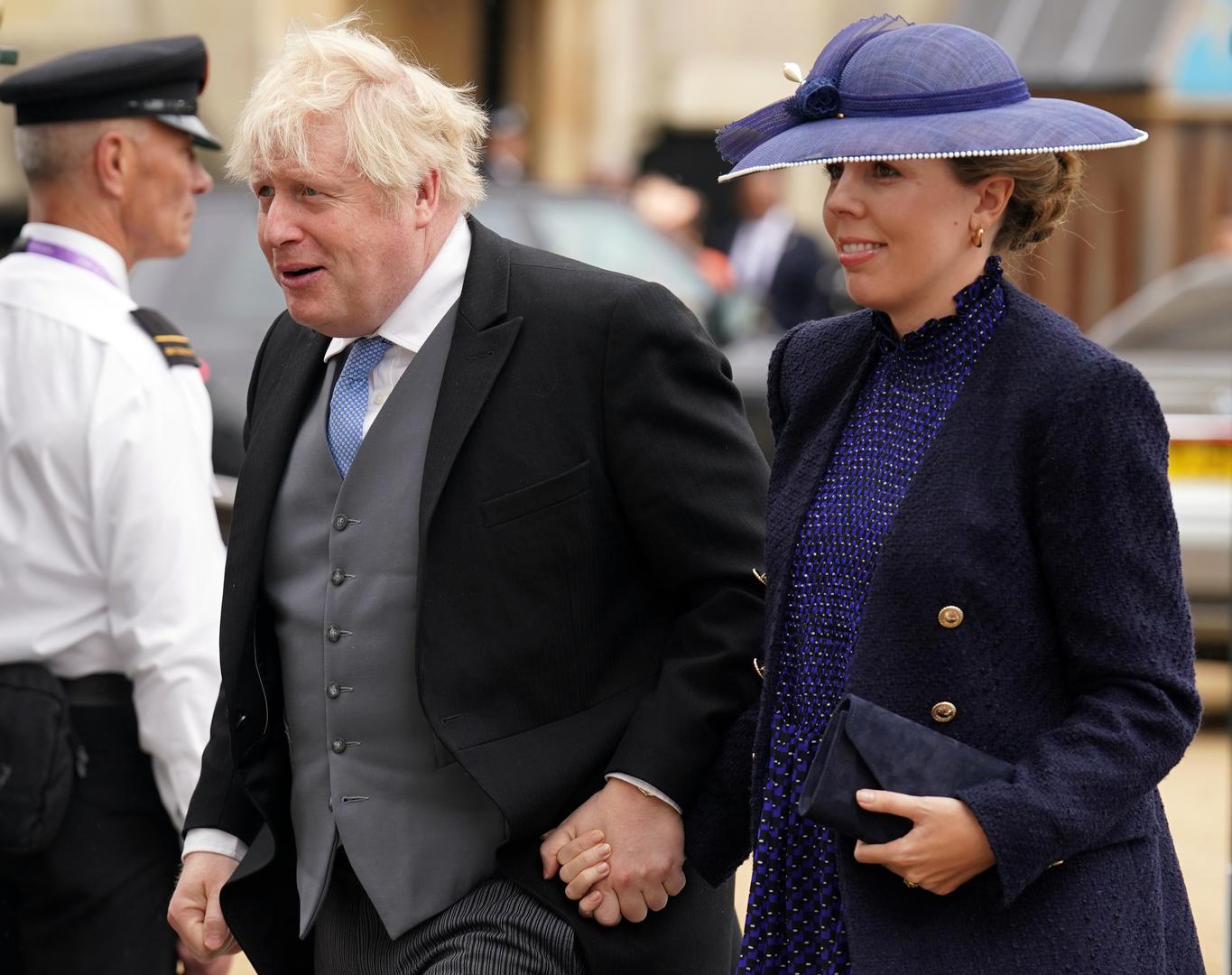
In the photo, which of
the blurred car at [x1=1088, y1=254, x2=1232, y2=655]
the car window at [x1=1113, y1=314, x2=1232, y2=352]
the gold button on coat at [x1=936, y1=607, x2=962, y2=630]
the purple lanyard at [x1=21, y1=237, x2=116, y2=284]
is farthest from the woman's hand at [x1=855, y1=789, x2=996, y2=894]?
the car window at [x1=1113, y1=314, x2=1232, y2=352]

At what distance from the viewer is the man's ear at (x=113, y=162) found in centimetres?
382

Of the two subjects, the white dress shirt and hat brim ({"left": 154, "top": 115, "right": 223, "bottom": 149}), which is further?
hat brim ({"left": 154, "top": 115, "right": 223, "bottom": 149})

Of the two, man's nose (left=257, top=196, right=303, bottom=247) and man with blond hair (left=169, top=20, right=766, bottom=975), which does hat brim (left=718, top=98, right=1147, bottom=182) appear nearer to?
man with blond hair (left=169, top=20, right=766, bottom=975)

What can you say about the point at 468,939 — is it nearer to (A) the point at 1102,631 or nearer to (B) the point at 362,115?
(A) the point at 1102,631

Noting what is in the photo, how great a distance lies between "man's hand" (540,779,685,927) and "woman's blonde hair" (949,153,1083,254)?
930 mm

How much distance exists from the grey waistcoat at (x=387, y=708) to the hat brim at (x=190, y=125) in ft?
3.86

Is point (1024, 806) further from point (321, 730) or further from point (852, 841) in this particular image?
point (321, 730)

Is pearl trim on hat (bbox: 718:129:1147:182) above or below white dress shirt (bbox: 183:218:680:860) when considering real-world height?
above

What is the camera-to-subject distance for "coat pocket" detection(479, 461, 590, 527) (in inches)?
113

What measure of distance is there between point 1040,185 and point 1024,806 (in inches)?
31.2

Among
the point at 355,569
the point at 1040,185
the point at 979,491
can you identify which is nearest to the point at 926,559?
the point at 979,491

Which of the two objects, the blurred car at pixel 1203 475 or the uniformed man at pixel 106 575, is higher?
the uniformed man at pixel 106 575

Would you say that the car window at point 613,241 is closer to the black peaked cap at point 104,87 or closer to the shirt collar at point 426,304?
the black peaked cap at point 104,87

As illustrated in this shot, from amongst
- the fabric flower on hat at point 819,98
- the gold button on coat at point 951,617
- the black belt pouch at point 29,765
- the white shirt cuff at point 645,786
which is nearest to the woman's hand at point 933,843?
the gold button on coat at point 951,617
